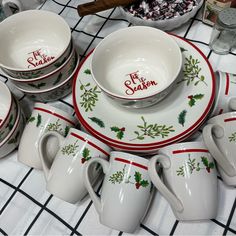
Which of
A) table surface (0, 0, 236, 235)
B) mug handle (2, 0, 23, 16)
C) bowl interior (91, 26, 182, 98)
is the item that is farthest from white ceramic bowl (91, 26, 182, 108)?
mug handle (2, 0, 23, 16)

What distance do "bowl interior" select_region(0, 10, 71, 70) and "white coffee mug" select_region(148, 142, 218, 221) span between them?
34 cm

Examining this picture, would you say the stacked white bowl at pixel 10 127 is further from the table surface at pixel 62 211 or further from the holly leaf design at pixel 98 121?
the holly leaf design at pixel 98 121

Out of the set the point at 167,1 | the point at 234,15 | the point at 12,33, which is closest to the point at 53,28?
the point at 12,33

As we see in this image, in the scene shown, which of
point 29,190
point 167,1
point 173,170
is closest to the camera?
point 173,170

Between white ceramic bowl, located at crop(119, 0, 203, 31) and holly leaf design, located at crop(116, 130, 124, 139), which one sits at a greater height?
white ceramic bowl, located at crop(119, 0, 203, 31)

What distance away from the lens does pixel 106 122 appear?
0.51 meters

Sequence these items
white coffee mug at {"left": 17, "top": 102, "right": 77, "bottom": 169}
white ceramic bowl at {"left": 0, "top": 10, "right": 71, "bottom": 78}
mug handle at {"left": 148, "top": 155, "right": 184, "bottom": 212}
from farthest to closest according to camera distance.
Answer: white ceramic bowl at {"left": 0, "top": 10, "right": 71, "bottom": 78}, white coffee mug at {"left": 17, "top": 102, "right": 77, "bottom": 169}, mug handle at {"left": 148, "top": 155, "right": 184, "bottom": 212}

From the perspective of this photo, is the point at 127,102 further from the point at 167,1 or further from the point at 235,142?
the point at 167,1

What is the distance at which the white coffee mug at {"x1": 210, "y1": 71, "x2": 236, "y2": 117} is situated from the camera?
50 centimetres

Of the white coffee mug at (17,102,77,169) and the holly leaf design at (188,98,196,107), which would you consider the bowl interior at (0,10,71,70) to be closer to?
the white coffee mug at (17,102,77,169)

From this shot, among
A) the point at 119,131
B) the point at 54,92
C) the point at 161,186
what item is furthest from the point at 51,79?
the point at 161,186

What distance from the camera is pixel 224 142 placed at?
17.2 inches

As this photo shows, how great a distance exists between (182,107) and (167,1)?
0.85 feet

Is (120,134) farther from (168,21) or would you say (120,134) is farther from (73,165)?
(168,21)
